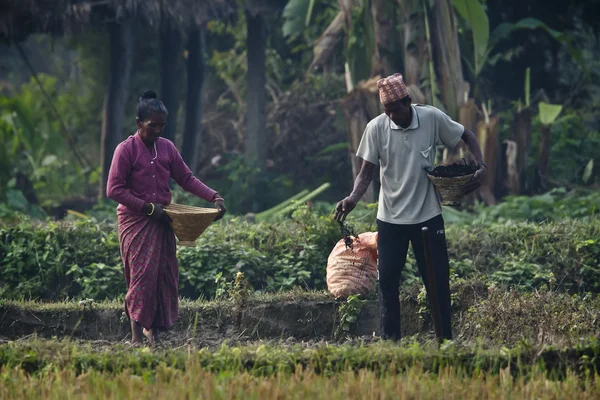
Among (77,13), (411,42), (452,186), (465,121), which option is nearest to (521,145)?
(465,121)

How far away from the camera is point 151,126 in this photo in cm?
645

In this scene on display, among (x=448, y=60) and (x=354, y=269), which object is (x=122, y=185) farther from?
(x=448, y=60)

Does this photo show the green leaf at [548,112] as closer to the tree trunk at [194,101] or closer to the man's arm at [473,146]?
the tree trunk at [194,101]

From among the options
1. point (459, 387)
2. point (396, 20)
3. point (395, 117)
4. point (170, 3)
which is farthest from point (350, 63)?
point (459, 387)

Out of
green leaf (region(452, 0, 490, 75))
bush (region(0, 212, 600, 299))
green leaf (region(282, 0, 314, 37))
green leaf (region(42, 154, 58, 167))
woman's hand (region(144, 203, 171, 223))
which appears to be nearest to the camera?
woman's hand (region(144, 203, 171, 223))

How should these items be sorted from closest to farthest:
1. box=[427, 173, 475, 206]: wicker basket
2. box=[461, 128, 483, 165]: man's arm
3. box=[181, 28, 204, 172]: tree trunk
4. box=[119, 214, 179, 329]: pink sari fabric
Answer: box=[427, 173, 475, 206]: wicker basket, box=[461, 128, 483, 165]: man's arm, box=[119, 214, 179, 329]: pink sari fabric, box=[181, 28, 204, 172]: tree trunk

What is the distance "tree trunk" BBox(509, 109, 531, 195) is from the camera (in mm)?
12594

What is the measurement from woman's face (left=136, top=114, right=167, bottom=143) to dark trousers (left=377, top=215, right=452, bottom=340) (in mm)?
1556

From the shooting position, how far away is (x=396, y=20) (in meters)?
12.8

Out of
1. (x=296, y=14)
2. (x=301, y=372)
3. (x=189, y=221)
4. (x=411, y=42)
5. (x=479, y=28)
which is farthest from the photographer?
(x=296, y=14)

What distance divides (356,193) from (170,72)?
7.37 meters

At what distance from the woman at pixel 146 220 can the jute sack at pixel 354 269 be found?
1.25m

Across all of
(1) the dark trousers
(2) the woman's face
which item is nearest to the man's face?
(1) the dark trousers

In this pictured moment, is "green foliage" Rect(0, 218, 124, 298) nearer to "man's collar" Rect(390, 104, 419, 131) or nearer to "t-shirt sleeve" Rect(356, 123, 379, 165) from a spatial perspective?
"t-shirt sleeve" Rect(356, 123, 379, 165)
